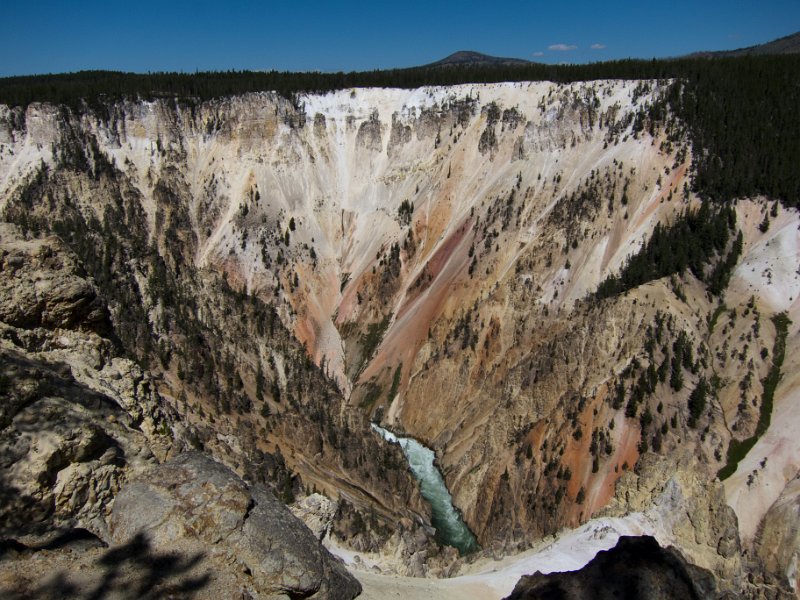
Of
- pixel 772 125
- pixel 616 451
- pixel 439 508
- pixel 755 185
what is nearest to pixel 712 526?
pixel 616 451

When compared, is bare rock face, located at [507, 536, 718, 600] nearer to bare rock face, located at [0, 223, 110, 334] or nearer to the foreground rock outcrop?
the foreground rock outcrop

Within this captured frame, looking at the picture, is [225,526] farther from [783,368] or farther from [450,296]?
[450,296]

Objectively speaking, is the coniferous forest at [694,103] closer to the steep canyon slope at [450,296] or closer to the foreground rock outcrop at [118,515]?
the steep canyon slope at [450,296]

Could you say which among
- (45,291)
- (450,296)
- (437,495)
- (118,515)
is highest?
(45,291)

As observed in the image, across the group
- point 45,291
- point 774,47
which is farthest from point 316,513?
point 774,47

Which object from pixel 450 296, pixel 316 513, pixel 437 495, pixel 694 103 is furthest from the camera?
pixel 694 103

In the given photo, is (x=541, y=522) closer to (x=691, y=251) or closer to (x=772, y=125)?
(x=691, y=251)

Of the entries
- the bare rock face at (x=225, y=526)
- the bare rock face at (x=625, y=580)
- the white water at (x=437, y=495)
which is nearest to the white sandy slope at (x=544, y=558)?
the bare rock face at (x=625, y=580)
